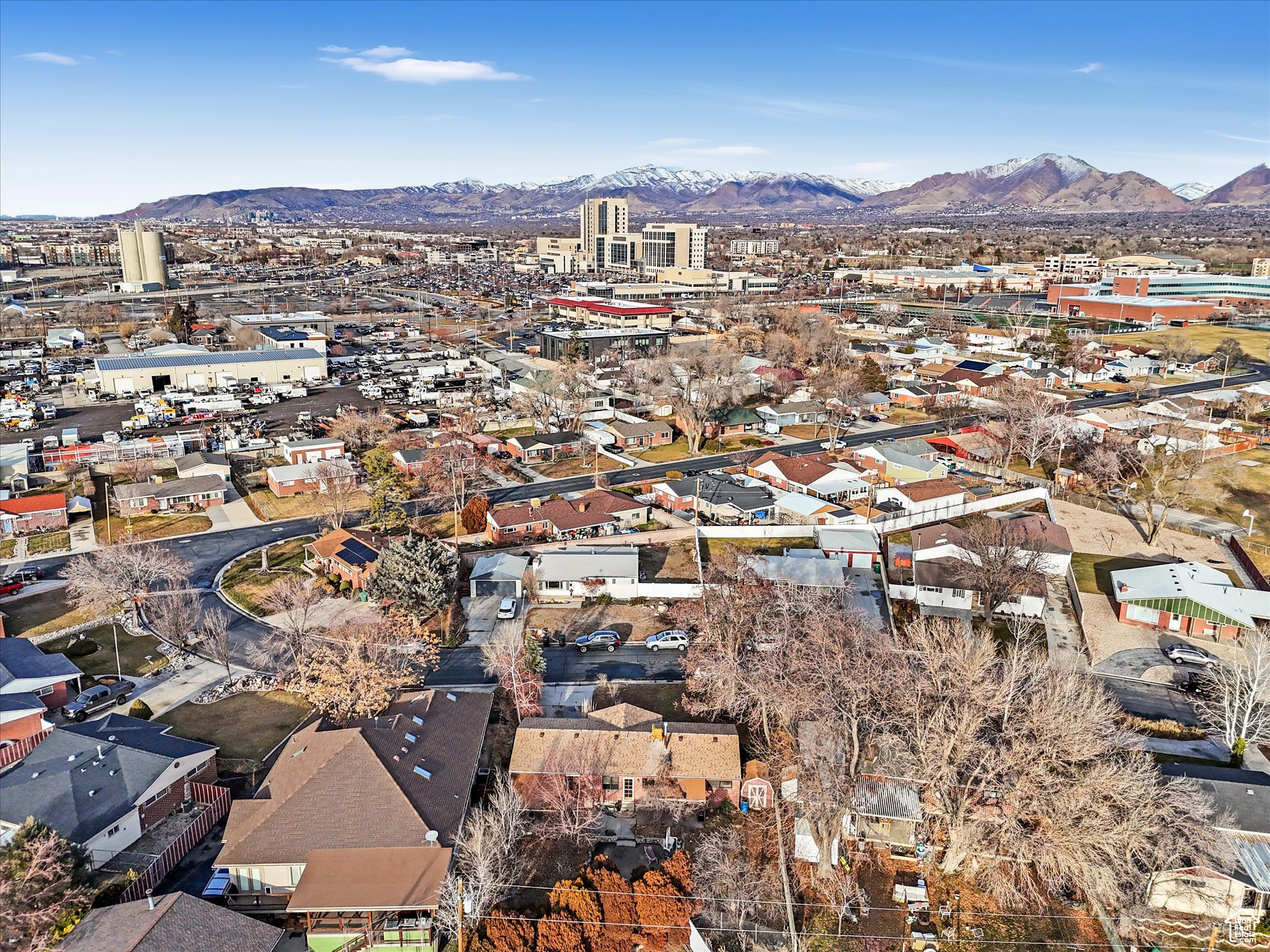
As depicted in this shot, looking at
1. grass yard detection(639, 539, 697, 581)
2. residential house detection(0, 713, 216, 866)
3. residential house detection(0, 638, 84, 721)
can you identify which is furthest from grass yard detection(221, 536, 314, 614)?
grass yard detection(639, 539, 697, 581)

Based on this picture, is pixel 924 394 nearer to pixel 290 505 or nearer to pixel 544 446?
pixel 544 446

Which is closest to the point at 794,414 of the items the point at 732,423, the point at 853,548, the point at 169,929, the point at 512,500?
the point at 732,423

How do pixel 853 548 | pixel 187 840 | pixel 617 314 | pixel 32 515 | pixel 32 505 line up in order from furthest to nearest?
pixel 617 314, pixel 32 505, pixel 32 515, pixel 853 548, pixel 187 840

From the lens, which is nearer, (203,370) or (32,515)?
(32,515)

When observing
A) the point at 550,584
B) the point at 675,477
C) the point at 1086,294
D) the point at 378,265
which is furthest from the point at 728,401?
the point at 378,265

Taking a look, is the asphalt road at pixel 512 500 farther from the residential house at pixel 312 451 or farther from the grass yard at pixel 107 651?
the residential house at pixel 312 451

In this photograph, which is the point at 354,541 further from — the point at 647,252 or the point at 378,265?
the point at 378,265

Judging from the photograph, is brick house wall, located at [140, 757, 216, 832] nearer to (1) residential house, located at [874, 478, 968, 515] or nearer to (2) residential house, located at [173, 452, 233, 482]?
(2) residential house, located at [173, 452, 233, 482]

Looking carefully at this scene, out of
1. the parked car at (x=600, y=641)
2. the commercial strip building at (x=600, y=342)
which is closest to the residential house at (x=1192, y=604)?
the parked car at (x=600, y=641)
